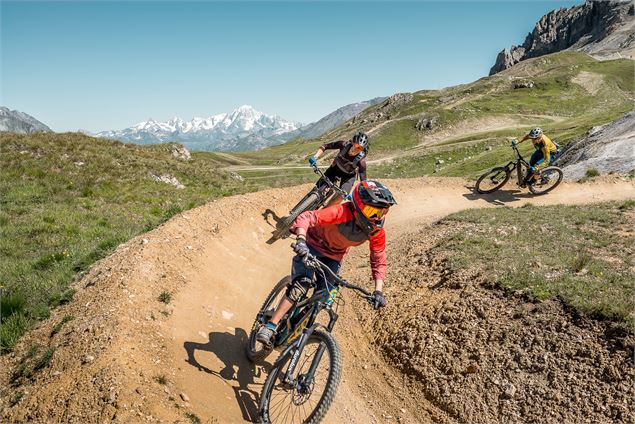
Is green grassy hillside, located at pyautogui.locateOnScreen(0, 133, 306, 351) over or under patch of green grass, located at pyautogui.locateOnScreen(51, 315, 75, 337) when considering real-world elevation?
over

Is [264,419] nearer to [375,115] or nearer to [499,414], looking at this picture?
[499,414]

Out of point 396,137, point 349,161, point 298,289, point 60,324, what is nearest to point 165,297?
point 60,324

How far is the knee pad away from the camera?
7473mm

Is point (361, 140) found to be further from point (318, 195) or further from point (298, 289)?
point (298, 289)

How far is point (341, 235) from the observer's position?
293 inches

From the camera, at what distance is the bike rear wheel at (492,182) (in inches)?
861

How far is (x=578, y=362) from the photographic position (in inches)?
302

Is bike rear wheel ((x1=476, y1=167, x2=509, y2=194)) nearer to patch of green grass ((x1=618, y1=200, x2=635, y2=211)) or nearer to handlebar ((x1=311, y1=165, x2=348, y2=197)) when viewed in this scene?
patch of green grass ((x1=618, y1=200, x2=635, y2=211))

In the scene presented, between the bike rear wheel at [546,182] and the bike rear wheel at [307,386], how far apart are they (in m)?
19.3

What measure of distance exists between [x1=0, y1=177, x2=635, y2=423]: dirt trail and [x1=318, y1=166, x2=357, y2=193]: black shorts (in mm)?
3543

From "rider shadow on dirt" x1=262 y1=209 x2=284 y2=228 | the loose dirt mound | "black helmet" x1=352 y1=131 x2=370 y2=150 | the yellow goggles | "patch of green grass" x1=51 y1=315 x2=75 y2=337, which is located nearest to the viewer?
the yellow goggles

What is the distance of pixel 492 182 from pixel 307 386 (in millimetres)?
19790

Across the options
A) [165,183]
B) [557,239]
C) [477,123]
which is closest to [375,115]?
[477,123]

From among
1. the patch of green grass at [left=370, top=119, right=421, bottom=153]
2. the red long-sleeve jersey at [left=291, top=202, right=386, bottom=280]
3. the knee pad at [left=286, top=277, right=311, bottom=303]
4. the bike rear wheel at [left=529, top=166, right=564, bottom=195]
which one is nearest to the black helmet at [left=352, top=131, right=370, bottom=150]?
the red long-sleeve jersey at [left=291, top=202, right=386, bottom=280]
